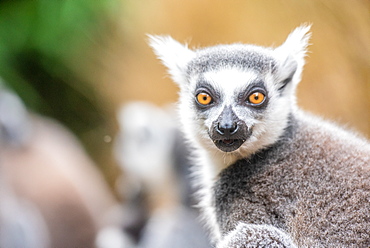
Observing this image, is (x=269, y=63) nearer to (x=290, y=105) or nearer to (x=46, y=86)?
(x=290, y=105)

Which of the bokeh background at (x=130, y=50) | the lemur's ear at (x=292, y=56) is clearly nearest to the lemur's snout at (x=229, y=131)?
the lemur's ear at (x=292, y=56)

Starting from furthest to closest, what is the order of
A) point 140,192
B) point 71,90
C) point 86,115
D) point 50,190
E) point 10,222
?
point 86,115
point 71,90
point 140,192
point 50,190
point 10,222

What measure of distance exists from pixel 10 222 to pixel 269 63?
2.73 m

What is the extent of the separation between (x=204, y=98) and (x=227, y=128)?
387 mm

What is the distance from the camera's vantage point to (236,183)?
121 inches

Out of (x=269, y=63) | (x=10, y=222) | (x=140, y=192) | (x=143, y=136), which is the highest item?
(x=143, y=136)

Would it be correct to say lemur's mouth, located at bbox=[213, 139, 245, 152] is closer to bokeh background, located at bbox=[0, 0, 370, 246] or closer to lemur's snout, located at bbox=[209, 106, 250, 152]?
lemur's snout, located at bbox=[209, 106, 250, 152]

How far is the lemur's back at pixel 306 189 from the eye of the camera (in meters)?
2.62

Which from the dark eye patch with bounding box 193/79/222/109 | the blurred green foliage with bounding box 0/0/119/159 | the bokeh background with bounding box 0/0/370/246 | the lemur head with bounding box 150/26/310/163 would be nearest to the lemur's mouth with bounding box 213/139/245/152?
the lemur head with bounding box 150/26/310/163

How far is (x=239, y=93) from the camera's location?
2961mm

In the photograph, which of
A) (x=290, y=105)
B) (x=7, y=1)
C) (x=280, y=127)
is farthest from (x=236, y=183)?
(x=7, y=1)

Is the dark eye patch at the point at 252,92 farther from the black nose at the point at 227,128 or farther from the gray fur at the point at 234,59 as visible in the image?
the black nose at the point at 227,128

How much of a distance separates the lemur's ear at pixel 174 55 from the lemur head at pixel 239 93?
0.01m

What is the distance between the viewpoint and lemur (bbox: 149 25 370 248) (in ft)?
8.69
